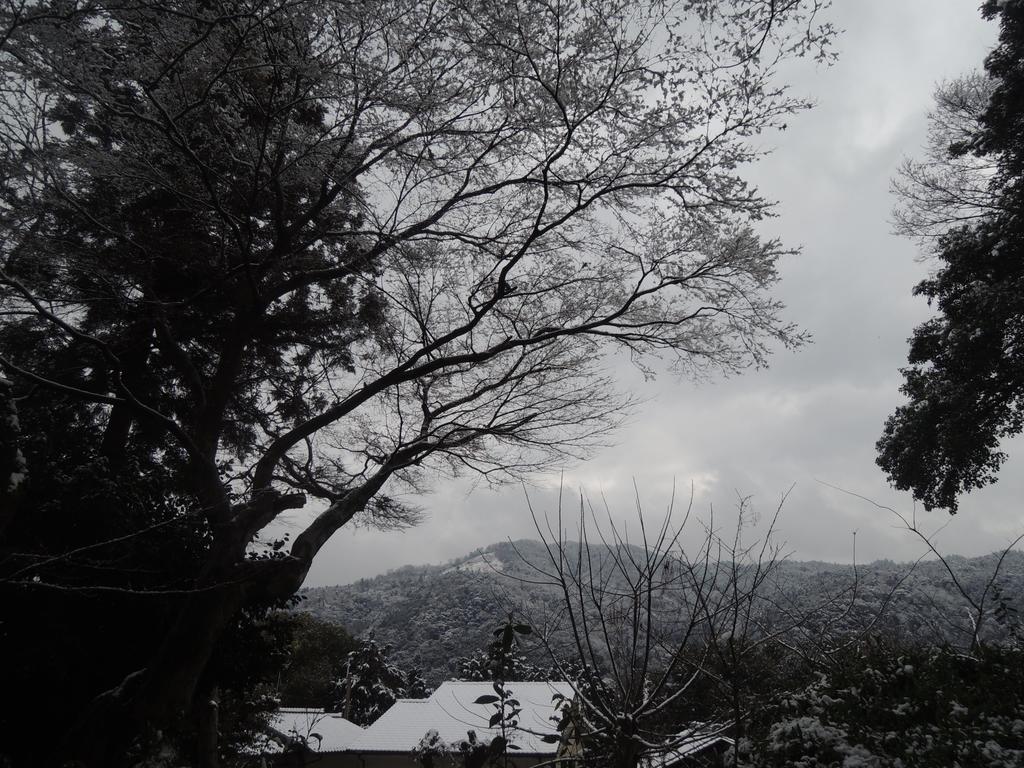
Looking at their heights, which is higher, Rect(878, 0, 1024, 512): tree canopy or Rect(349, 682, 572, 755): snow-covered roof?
Rect(878, 0, 1024, 512): tree canopy

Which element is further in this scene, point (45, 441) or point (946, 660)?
point (45, 441)

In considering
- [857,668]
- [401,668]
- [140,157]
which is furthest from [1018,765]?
[401,668]

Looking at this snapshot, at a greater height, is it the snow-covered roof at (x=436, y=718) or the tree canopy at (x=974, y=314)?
the tree canopy at (x=974, y=314)

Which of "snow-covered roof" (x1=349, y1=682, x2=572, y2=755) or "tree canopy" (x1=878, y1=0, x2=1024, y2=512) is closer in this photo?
"tree canopy" (x1=878, y1=0, x2=1024, y2=512)

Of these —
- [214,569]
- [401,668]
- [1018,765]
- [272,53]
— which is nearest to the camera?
[1018,765]

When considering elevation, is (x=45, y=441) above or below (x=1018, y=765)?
above

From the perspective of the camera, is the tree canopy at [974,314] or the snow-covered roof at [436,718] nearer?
the tree canopy at [974,314]

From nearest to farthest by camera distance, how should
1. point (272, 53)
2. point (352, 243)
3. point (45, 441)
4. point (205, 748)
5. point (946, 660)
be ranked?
point (946, 660) → point (272, 53) → point (205, 748) → point (45, 441) → point (352, 243)

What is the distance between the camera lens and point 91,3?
3.40m

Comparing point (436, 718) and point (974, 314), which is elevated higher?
point (974, 314)

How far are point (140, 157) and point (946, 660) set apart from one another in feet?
24.0

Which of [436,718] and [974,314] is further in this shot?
[436,718]

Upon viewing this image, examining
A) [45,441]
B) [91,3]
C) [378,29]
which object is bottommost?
[45,441]

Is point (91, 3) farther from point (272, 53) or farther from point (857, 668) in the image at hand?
point (857, 668)
